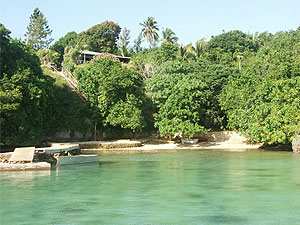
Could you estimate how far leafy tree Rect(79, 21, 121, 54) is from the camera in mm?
43531

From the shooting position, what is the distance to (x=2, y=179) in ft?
38.3

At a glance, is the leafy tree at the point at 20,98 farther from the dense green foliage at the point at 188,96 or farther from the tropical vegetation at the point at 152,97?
the dense green foliage at the point at 188,96

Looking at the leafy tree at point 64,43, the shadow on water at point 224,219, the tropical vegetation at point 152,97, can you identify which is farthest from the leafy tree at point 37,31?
the shadow on water at point 224,219

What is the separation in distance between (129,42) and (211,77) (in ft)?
83.6

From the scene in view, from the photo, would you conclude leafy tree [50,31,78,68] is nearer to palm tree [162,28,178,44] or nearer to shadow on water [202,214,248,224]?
palm tree [162,28,178,44]

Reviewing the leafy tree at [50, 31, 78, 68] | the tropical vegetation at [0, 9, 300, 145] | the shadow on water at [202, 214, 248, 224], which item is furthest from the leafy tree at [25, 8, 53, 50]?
the shadow on water at [202, 214, 248, 224]

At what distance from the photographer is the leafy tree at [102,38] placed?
143ft

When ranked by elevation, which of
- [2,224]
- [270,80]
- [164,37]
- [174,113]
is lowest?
[2,224]

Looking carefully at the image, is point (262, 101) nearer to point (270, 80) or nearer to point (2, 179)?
point (270, 80)

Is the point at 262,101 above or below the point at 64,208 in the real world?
above

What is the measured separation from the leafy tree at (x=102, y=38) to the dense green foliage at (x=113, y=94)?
19658 mm

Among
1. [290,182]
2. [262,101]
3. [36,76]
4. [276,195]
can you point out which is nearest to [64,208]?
[276,195]

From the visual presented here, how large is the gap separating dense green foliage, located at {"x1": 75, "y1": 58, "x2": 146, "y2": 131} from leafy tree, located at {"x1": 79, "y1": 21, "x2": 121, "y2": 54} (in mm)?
19658

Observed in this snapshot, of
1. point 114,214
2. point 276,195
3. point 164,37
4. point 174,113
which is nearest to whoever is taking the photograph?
point 114,214
